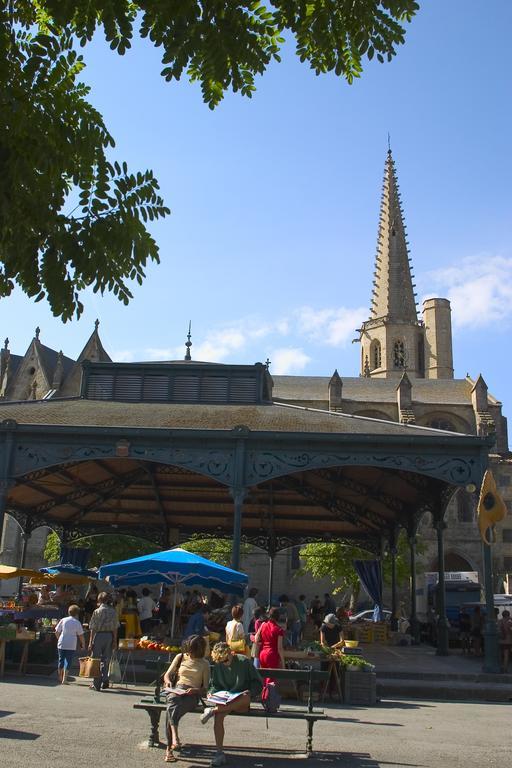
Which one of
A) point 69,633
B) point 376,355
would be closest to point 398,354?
point 376,355

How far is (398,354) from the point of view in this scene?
73.8 metres

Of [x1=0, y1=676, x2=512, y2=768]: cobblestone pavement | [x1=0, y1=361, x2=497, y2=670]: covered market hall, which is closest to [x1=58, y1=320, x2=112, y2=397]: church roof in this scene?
[x1=0, y1=361, x2=497, y2=670]: covered market hall

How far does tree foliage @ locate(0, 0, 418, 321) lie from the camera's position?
4020 millimetres

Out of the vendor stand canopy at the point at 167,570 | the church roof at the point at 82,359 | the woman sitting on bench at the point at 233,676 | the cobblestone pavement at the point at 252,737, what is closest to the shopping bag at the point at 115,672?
the cobblestone pavement at the point at 252,737

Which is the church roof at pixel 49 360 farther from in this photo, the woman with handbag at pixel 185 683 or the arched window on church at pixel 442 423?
the woman with handbag at pixel 185 683

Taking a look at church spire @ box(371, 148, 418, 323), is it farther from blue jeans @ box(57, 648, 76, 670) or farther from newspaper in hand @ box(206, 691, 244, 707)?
newspaper in hand @ box(206, 691, 244, 707)

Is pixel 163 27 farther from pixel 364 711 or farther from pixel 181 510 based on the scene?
pixel 181 510

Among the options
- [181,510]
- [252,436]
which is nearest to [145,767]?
[252,436]

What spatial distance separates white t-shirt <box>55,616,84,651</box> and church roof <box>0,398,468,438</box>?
478 cm

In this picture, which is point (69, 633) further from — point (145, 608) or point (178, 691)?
point (178, 691)

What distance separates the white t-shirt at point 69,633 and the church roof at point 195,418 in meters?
4.78

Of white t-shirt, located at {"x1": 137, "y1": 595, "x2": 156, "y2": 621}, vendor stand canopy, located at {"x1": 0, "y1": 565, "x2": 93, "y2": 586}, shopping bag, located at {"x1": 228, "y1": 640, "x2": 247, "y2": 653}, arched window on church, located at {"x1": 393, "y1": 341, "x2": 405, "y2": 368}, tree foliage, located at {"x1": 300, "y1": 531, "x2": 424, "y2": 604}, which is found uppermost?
arched window on church, located at {"x1": 393, "y1": 341, "x2": 405, "y2": 368}

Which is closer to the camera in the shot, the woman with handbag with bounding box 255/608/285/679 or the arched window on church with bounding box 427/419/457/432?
the woman with handbag with bounding box 255/608/285/679


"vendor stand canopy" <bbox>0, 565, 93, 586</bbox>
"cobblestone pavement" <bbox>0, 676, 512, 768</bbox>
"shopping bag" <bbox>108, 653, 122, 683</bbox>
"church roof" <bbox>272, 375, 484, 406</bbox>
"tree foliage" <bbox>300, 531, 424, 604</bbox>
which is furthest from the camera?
"church roof" <bbox>272, 375, 484, 406</bbox>
